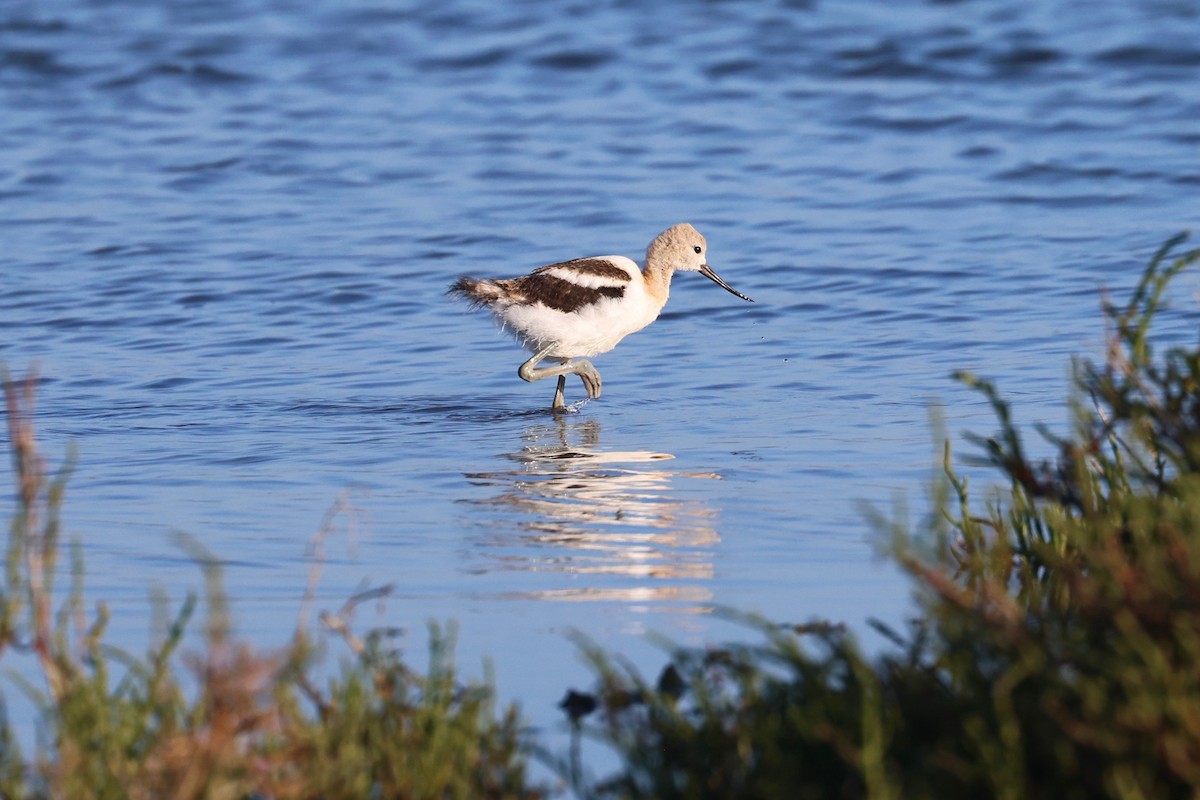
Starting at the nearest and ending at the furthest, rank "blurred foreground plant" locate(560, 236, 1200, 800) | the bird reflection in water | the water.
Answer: "blurred foreground plant" locate(560, 236, 1200, 800) < the bird reflection in water < the water

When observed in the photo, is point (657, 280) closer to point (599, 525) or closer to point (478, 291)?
point (478, 291)

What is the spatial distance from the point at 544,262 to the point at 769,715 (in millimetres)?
10119

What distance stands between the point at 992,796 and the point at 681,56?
19.9 m

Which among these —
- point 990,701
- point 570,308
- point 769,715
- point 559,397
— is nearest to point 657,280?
point 570,308

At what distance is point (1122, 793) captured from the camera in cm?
309

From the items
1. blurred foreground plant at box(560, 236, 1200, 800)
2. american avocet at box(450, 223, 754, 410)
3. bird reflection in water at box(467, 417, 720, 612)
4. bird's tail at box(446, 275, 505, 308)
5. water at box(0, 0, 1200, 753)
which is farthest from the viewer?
bird's tail at box(446, 275, 505, 308)

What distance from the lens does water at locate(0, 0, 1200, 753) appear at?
6.66 meters

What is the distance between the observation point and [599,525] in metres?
7.11

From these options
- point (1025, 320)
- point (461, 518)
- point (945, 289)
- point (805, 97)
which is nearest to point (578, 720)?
point (461, 518)

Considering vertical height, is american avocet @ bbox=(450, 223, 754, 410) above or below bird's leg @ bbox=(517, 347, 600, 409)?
above

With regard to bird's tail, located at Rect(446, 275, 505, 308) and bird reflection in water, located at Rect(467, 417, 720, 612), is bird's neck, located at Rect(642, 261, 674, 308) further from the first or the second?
bird reflection in water, located at Rect(467, 417, 720, 612)

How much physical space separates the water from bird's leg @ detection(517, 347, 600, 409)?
0.78 ft

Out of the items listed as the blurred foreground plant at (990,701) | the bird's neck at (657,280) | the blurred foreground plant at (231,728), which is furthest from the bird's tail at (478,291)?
the blurred foreground plant at (231,728)

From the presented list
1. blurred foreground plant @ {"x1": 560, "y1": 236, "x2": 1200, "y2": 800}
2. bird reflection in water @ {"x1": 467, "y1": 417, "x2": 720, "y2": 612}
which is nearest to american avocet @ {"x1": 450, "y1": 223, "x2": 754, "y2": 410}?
bird reflection in water @ {"x1": 467, "y1": 417, "x2": 720, "y2": 612}
